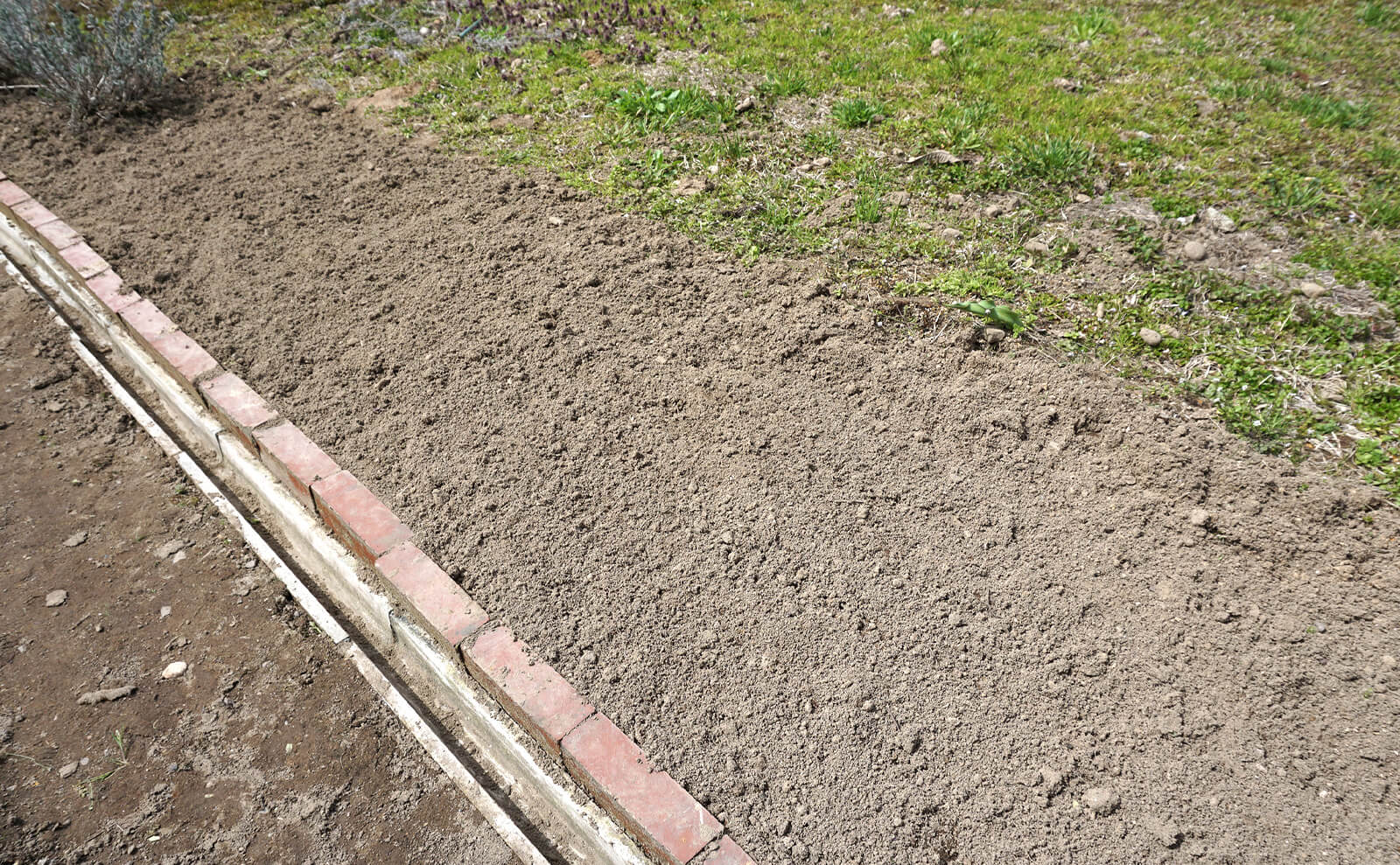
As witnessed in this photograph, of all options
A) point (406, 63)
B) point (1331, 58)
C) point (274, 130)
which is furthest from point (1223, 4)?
point (274, 130)

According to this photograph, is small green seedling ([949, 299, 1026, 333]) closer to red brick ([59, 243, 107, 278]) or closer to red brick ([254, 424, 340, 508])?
red brick ([254, 424, 340, 508])

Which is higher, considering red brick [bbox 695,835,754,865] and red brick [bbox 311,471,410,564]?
red brick [bbox 311,471,410,564]

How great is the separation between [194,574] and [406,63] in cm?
461

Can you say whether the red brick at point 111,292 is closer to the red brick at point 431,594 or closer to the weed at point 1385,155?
the red brick at point 431,594

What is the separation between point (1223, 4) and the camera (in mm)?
6156

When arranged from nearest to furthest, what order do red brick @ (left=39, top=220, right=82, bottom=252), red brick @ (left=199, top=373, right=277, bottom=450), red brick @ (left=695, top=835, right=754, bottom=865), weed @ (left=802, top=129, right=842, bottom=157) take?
red brick @ (left=695, top=835, right=754, bottom=865)
red brick @ (left=199, top=373, right=277, bottom=450)
red brick @ (left=39, top=220, right=82, bottom=252)
weed @ (left=802, top=129, right=842, bottom=157)

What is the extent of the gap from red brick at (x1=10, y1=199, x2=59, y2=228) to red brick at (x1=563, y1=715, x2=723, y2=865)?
4546mm

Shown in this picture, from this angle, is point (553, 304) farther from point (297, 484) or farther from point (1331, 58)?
point (1331, 58)

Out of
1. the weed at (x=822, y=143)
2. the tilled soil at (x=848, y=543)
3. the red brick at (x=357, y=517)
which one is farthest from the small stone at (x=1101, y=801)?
the weed at (x=822, y=143)

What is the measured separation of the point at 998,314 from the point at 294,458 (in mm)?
2952

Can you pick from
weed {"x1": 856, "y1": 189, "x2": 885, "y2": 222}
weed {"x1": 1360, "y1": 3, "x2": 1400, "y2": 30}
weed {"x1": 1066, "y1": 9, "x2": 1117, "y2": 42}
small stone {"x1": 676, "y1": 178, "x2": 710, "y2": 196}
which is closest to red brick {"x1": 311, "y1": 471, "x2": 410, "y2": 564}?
small stone {"x1": 676, "y1": 178, "x2": 710, "y2": 196}

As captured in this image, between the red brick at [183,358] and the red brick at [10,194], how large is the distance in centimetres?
206

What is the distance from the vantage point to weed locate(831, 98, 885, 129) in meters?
4.92

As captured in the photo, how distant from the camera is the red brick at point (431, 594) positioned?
2.60m
